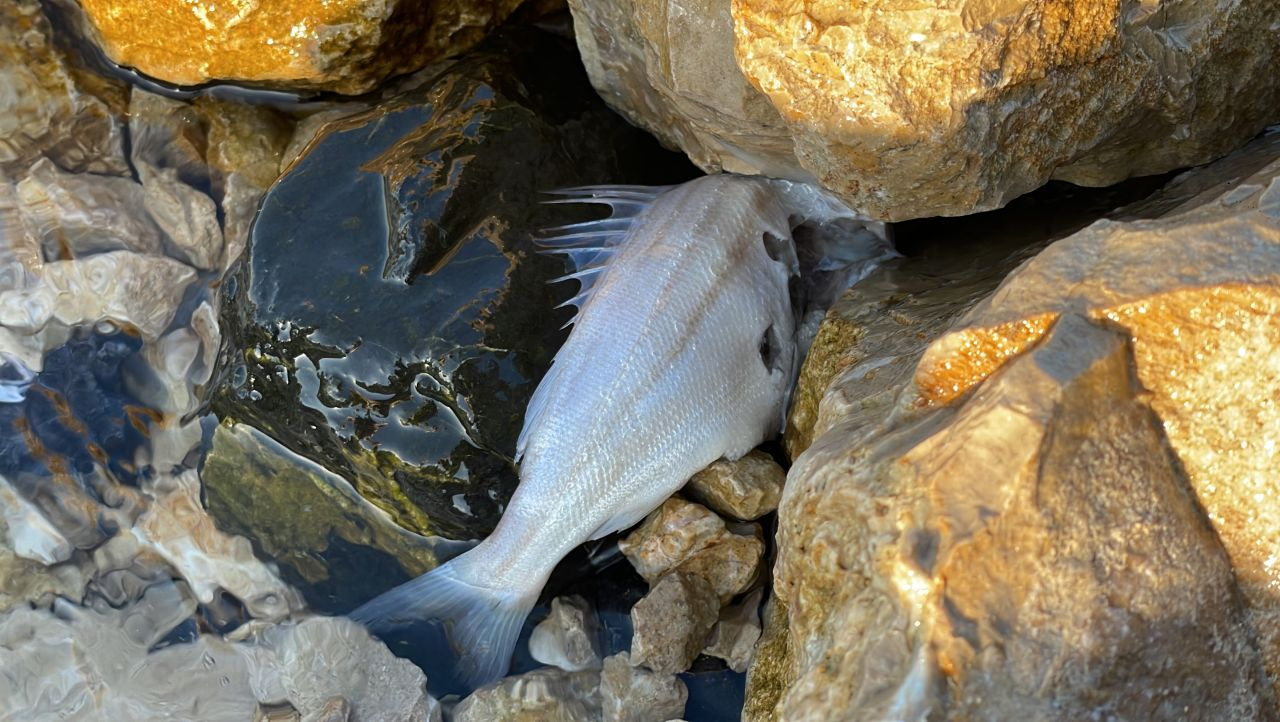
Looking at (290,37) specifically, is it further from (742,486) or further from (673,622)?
(673,622)

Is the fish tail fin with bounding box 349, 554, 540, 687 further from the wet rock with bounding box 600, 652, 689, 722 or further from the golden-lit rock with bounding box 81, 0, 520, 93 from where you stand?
the golden-lit rock with bounding box 81, 0, 520, 93

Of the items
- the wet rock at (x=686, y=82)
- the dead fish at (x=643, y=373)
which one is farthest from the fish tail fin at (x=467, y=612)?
the wet rock at (x=686, y=82)

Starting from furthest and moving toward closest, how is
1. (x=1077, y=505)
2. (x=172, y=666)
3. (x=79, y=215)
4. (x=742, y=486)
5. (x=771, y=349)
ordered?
1. (x=79, y=215)
2. (x=172, y=666)
3. (x=771, y=349)
4. (x=742, y=486)
5. (x=1077, y=505)

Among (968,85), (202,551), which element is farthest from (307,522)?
(968,85)

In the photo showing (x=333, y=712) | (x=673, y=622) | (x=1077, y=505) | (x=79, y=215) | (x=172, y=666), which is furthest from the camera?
(x=79, y=215)

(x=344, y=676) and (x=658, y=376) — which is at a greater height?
(x=658, y=376)

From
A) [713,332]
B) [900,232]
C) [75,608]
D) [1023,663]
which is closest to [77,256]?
[75,608]

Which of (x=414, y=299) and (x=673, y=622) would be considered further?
(x=414, y=299)
